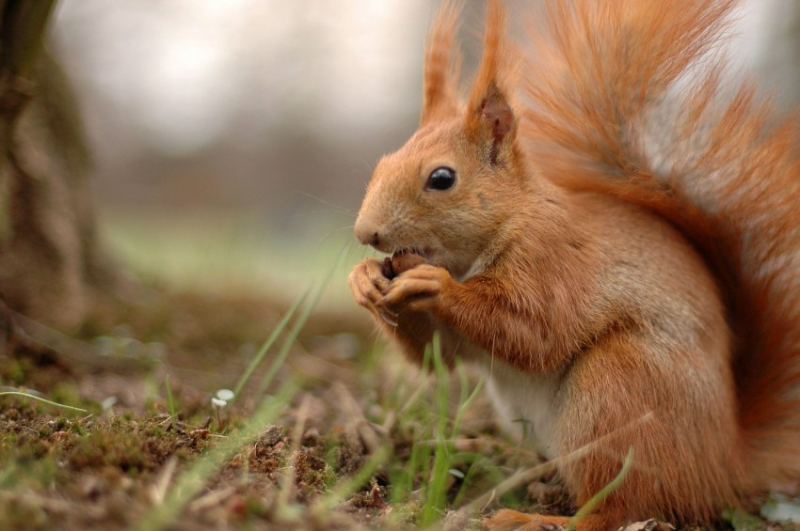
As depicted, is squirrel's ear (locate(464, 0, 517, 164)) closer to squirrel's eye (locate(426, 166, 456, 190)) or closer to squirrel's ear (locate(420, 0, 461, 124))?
squirrel's eye (locate(426, 166, 456, 190))

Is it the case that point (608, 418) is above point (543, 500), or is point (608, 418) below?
above

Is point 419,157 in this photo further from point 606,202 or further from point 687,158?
point 687,158

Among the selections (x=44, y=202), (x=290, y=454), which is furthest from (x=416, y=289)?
(x=44, y=202)

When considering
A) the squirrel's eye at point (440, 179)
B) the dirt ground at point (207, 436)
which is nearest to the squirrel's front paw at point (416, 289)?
the squirrel's eye at point (440, 179)

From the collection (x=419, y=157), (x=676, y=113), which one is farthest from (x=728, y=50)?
(x=419, y=157)

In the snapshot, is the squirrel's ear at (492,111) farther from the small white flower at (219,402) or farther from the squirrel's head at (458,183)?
the small white flower at (219,402)

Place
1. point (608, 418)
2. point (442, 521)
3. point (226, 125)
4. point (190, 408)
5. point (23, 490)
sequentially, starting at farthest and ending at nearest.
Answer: point (226, 125), point (190, 408), point (608, 418), point (442, 521), point (23, 490)

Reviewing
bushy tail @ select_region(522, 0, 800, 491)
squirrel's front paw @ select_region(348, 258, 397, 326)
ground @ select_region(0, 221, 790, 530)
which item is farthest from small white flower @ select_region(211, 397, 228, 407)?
bushy tail @ select_region(522, 0, 800, 491)
